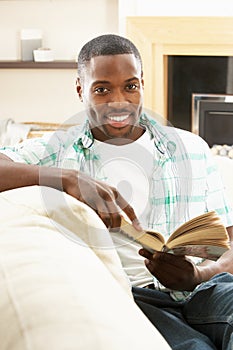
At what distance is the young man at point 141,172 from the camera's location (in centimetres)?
131

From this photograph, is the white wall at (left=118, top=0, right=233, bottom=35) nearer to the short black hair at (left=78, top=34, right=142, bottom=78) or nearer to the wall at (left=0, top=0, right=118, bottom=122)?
the wall at (left=0, top=0, right=118, bottom=122)

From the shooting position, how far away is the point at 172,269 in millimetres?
1303

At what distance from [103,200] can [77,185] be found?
77 mm

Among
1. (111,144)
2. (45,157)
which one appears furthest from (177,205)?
(45,157)

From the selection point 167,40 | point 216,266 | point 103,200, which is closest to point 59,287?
point 103,200

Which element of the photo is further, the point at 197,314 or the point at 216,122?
the point at 216,122

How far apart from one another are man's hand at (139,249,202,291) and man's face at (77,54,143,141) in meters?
0.34

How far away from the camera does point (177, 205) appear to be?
1.49 m

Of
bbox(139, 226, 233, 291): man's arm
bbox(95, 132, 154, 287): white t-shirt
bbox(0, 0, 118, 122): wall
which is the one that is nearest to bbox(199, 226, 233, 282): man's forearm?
bbox(139, 226, 233, 291): man's arm

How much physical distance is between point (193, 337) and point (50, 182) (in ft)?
1.31

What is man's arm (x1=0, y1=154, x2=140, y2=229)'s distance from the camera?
1169 millimetres

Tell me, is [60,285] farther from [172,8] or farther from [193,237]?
[172,8]

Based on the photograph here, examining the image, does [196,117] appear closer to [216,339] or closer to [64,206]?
[216,339]

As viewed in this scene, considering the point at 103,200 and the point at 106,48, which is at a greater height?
the point at 106,48
